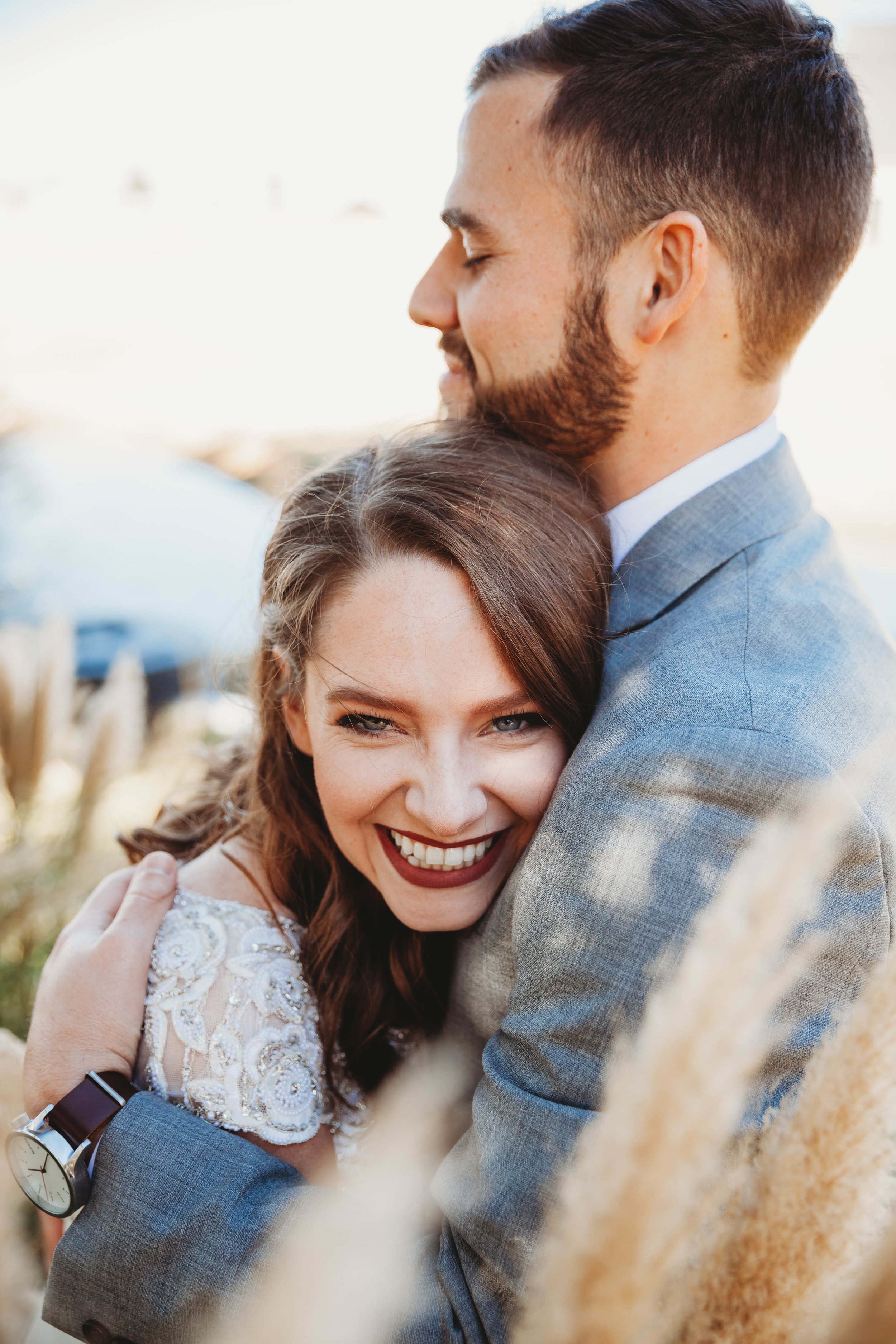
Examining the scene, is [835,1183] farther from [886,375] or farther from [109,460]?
[886,375]

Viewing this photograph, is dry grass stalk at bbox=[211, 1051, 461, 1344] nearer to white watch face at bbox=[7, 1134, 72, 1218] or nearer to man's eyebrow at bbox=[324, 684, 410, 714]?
white watch face at bbox=[7, 1134, 72, 1218]

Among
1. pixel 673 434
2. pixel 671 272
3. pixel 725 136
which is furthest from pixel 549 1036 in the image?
pixel 725 136

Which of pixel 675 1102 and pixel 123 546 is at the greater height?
pixel 675 1102

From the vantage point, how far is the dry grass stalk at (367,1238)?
2.02 ft

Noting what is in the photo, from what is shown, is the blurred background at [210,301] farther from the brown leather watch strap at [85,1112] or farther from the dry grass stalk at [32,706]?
the brown leather watch strap at [85,1112]

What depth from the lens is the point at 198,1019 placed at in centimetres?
156

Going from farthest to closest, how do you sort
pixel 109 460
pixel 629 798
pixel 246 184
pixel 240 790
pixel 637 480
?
pixel 246 184
pixel 109 460
pixel 240 790
pixel 637 480
pixel 629 798

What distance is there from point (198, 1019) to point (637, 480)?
1314 millimetres

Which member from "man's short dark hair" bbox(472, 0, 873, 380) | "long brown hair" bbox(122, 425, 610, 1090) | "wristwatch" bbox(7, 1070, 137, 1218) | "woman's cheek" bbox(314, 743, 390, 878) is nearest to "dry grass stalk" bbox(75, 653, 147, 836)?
"long brown hair" bbox(122, 425, 610, 1090)

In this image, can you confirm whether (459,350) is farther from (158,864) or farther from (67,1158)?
(67,1158)

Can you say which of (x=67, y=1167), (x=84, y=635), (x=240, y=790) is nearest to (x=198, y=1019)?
(x=67, y=1167)

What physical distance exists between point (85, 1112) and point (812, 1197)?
1213mm

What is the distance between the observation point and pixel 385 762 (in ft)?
5.04

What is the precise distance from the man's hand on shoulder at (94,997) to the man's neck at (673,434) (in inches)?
48.3
